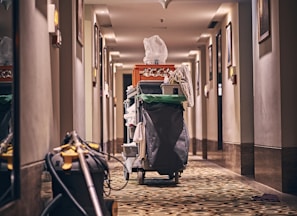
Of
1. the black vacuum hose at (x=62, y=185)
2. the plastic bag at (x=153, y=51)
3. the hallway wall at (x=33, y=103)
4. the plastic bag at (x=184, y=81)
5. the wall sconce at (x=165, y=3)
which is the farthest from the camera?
the wall sconce at (x=165, y=3)

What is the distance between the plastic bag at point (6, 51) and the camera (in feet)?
9.95

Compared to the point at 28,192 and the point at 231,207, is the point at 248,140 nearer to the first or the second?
the point at 231,207

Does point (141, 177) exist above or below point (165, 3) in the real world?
below

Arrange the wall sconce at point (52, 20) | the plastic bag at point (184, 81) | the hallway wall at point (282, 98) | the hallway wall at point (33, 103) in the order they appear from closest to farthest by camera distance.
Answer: the hallway wall at point (33, 103)
the wall sconce at point (52, 20)
the hallway wall at point (282, 98)
the plastic bag at point (184, 81)

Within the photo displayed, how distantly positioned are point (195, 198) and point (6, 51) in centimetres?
391

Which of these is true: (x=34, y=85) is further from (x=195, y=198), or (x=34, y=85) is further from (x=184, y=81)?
(x=184, y=81)

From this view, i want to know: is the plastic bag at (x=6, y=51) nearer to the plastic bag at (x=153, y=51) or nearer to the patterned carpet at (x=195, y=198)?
the patterned carpet at (x=195, y=198)

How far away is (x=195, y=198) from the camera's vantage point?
256 inches

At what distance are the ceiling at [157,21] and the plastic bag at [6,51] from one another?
702cm

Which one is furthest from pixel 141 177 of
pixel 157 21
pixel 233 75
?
pixel 157 21

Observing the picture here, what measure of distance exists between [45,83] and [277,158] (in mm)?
3516

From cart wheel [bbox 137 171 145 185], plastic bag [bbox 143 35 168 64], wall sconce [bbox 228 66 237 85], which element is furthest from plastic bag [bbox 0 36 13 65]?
wall sconce [bbox 228 66 237 85]

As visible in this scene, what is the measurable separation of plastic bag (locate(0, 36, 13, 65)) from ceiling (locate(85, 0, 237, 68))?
702 cm

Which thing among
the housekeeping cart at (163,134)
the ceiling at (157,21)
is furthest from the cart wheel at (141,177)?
the ceiling at (157,21)
